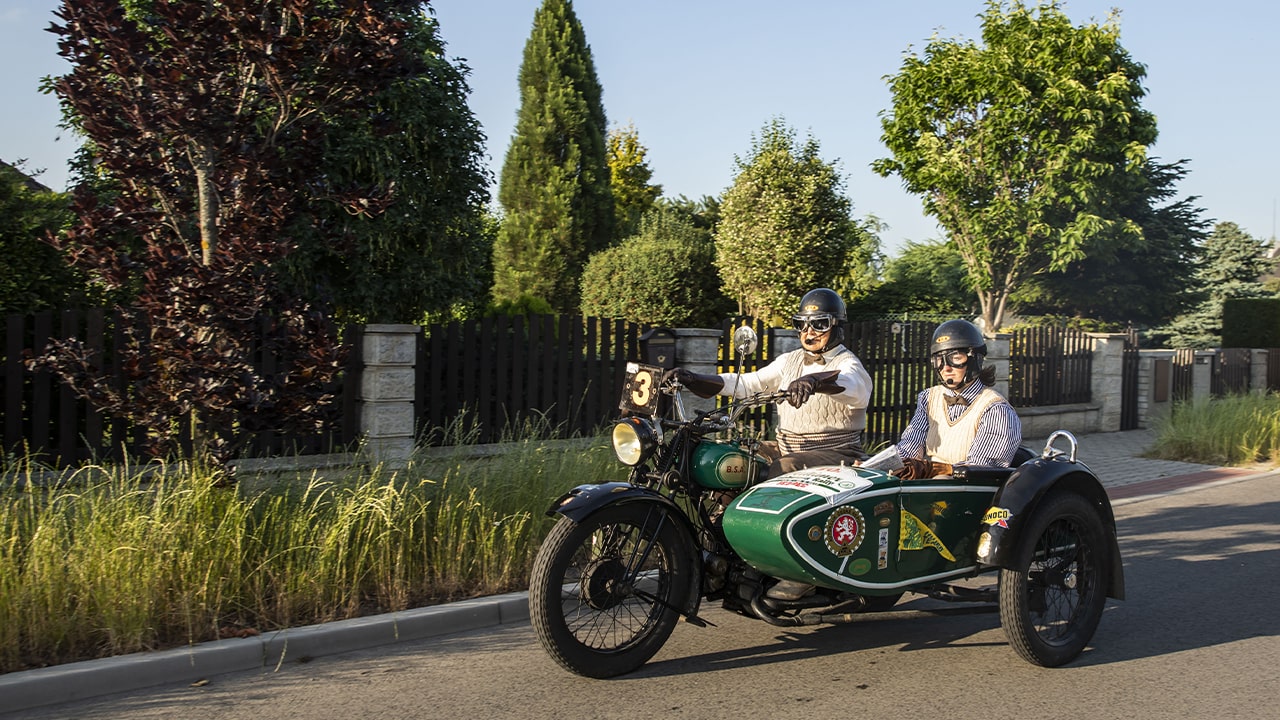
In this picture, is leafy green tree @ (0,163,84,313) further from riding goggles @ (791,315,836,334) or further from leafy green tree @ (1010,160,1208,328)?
leafy green tree @ (1010,160,1208,328)

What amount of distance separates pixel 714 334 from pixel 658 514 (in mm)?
6349

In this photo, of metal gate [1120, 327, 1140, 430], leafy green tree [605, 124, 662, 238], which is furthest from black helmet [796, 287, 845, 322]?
leafy green tree [605, 124, 662, 238]

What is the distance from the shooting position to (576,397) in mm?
10438

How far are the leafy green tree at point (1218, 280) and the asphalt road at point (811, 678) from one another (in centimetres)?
3429

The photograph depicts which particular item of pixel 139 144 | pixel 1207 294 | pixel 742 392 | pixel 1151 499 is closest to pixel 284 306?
pixel 139 144

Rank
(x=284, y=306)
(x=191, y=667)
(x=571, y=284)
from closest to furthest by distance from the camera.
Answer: (x=191, y=667) < (x=284, y=306) < (x=571, y=284)

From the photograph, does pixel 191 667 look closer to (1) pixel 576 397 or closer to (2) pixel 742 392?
(2) pixel 742 392

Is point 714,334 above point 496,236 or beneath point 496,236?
beneath

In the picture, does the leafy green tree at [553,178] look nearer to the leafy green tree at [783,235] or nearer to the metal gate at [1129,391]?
the leafy green tree at [783,235]

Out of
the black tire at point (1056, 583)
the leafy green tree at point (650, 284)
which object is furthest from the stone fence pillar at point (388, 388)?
the leafy green tree at point (650, 284)

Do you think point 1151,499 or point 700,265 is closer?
point 1151,499

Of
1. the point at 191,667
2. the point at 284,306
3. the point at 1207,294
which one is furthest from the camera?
the point at 1207,294

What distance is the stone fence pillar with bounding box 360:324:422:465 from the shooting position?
8.80 meters

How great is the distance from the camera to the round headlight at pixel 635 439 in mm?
4691
